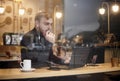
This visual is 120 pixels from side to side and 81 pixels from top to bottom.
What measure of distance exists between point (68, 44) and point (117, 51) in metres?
0.76

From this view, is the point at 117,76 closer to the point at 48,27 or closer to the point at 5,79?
the point at 48,27

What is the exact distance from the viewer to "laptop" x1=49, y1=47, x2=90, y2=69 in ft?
9.04

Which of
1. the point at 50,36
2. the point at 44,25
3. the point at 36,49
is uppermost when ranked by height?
the point at 44,25

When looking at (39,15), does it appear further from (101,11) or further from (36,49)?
(101,11)

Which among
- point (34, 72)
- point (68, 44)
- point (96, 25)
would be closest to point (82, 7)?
point (96, 25)

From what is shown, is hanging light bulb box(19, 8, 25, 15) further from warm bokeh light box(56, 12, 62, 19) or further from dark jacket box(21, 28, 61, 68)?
warm bokeh light box(56, 12, 62, 19)

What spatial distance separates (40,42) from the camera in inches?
112

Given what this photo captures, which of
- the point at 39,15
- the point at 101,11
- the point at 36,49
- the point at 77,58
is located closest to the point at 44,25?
the point at 39,15

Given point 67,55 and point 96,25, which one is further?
point 96,25

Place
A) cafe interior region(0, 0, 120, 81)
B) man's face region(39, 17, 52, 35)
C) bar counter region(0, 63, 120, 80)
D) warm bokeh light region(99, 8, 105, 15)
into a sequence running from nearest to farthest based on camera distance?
bar counter region(0, 63, 120, 80) → cafe interior region(0, 0, 120, 81) → man's face region(39, 17, 52, 35) → warm bokeh light region(99, 8, 105, 15)

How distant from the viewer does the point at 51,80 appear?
99.8 inches

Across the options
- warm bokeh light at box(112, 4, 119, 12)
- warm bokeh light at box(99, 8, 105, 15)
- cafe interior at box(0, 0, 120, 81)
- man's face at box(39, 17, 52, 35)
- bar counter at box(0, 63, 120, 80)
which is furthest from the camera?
warm bokeh light at box(112, 4, 119, 12)

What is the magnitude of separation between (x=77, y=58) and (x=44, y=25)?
0.53 metres

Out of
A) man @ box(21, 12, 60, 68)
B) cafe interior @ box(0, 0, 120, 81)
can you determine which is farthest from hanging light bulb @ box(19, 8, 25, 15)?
man @ box(21, 12, 60, 68)
